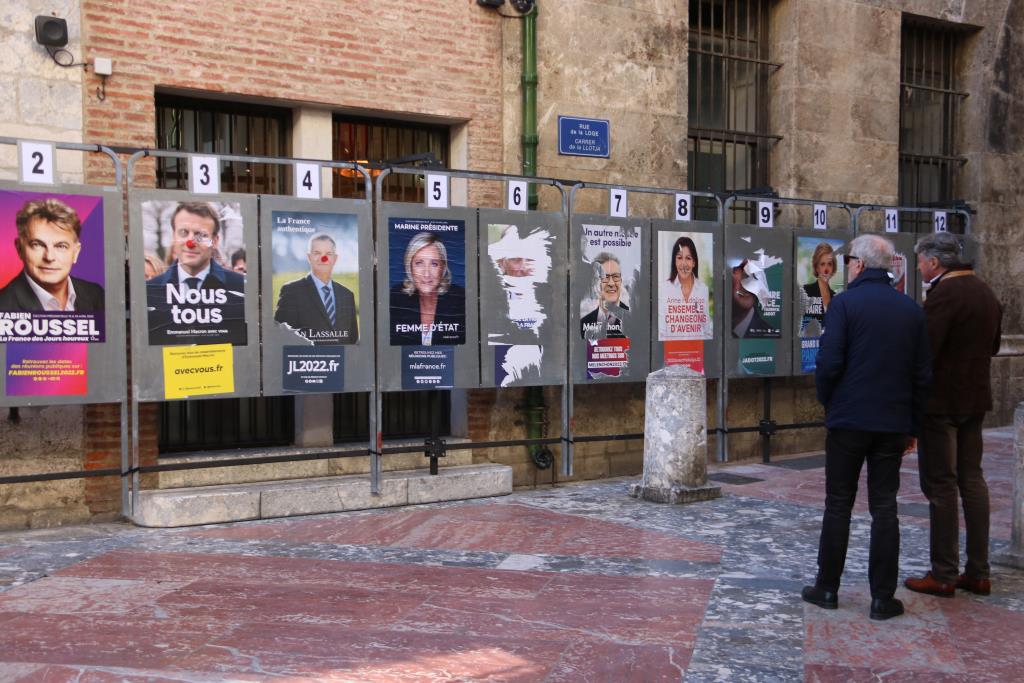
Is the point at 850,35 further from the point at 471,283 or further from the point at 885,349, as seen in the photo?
the point at 885,349

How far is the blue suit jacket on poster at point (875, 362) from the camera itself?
5.77m

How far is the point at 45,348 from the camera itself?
7723 mm

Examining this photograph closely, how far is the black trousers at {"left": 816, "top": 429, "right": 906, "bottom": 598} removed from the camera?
5.81 metres

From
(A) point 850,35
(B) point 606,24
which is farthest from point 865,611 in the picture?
(A) point 850,35

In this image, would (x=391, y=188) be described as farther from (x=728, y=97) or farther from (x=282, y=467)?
(x=728, y=97)

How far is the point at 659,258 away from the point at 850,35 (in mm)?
4713

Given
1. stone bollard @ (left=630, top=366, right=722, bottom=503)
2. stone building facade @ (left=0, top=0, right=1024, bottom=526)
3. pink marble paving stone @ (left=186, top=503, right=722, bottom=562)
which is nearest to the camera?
pink marble paving stone @ (left=186, top=503, right=722, bottom=562)

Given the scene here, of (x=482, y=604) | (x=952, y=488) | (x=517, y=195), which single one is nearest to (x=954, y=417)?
(x=952, y=488)

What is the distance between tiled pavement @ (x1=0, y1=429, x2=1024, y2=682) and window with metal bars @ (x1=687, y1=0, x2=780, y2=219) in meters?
5.02

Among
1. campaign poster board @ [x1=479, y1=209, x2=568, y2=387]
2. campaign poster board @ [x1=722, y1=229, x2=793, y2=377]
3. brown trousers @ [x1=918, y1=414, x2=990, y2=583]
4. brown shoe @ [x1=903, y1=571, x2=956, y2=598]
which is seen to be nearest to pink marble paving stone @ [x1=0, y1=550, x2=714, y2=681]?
brown shoe @ [x1=903, y1=571, x2=956, y2=598]

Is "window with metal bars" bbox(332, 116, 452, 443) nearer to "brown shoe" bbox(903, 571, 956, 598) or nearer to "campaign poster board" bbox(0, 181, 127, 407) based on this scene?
"campaign poster board" bbox(0, 181, 127, 407)

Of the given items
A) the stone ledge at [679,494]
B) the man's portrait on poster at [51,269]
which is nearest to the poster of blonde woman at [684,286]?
the stone ledge at [679,494]

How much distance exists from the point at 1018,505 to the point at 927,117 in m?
9.01

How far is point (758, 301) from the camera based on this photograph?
1134 centimetres
